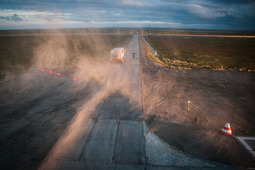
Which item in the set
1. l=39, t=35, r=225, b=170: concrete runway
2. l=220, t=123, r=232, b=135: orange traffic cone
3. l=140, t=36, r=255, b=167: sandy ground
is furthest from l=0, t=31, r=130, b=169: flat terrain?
l=220, t=123, r=232, b=135: orange traffic cone

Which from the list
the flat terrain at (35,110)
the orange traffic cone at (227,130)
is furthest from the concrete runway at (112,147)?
the orange traffic cone at (227,130)

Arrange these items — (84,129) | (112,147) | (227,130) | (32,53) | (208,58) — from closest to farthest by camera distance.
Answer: (112,147) < (227,130) < (84,129) < (208,58) < (32,53)

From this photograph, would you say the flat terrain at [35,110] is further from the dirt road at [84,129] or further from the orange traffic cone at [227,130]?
the orange traffic cone at [227,130]

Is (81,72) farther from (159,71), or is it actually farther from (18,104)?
(159,71)

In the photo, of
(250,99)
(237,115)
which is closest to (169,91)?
(237,115)

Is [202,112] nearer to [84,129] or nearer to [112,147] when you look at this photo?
[112,147]

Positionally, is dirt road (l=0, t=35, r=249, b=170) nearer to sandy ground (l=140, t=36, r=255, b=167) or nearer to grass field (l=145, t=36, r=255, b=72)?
sandy ground (l=140, t=36, r=255, b=167)

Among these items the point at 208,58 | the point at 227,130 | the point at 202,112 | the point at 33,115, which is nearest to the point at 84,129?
the point at 33,115
